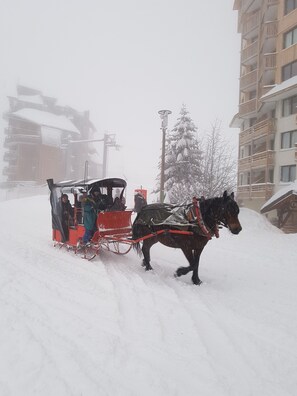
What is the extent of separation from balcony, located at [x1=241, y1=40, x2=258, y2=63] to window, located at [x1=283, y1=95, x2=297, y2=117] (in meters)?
7.04

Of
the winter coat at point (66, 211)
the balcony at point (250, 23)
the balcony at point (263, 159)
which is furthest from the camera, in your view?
the balcony at point (250, 23)

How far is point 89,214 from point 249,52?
88.3 feet

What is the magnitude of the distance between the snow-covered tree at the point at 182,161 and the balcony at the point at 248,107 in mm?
6503

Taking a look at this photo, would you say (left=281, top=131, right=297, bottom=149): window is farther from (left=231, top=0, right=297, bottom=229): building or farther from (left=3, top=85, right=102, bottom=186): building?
(left=3, top=85, right=102, bottom=186): building

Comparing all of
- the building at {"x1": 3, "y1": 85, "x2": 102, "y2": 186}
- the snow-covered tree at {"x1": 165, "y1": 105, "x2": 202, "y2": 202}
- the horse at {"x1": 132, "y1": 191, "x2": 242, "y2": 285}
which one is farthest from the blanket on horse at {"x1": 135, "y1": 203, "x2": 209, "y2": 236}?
the building at {"x1": 3, "y1": 85, "x2": 102, "y2": 186}

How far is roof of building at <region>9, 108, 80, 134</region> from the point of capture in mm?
48062

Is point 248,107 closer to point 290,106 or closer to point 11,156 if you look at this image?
point 290,106

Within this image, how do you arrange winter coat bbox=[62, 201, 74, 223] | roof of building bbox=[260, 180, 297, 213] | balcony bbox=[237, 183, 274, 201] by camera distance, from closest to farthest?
winter coat bbox=[62, 201, 74, 223] → roof of building bbox=[260, 180, 297, 213] → balcony bbox=[237, 183, 274, 201]

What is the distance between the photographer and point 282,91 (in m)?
21.3

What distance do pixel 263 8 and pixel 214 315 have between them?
→ 96.0 ft

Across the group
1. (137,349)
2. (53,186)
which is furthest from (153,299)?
(53,186)

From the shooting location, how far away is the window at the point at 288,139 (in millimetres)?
21953

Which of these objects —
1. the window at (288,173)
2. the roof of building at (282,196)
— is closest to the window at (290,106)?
the window at (288,173)

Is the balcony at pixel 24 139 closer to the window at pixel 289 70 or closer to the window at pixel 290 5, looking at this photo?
the window at pixel 289 70
